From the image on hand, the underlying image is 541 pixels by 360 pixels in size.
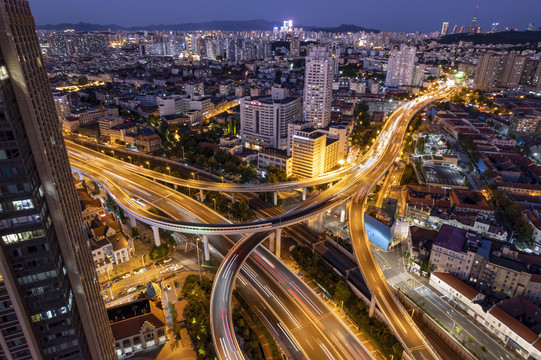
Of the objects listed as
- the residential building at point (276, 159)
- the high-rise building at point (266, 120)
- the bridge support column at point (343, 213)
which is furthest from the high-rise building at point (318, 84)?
the bridge support column at point (343, 213)

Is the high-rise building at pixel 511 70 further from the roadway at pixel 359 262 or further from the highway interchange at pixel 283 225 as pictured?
the highway interchange at pixel 283 225

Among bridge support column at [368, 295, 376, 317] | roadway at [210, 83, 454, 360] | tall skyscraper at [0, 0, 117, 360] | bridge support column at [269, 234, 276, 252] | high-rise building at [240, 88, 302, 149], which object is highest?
tall skyscraper at [0, 0, 117, 360]

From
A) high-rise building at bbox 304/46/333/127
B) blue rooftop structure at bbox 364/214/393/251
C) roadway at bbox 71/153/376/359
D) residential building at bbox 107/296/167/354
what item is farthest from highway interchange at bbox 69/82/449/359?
high-rise building at bbox 304/46/333/127

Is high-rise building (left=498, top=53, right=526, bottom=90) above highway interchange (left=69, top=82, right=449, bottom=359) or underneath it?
above

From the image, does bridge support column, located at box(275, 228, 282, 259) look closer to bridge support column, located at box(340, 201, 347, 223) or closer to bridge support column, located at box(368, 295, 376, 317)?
bridge support column, located at box(340, 201, 347, 223)

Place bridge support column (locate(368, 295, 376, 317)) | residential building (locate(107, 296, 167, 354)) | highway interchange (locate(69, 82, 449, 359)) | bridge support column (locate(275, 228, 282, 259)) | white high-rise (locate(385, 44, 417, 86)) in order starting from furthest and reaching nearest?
white high-rise (locate(385, 44, 417, 86)) < bridge support column (locate(275, 228, 282, 259)) < bridge support column (locate(368, 295, 376, 317)) < highway interchange (locate(69, 82, 449, 359)) < residential building (locate(107, 296, 167, 354))

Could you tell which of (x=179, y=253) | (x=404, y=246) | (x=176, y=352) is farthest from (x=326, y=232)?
(x=176, y=352)

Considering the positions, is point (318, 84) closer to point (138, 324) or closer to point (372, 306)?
point (372, 306)
